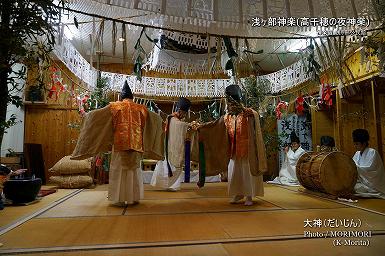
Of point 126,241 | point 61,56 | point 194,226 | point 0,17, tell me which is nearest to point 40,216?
point 126,241

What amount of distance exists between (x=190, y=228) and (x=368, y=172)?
144 inches

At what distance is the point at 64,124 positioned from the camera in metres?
8.94

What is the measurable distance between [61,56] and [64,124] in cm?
444

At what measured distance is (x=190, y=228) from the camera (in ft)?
8.61

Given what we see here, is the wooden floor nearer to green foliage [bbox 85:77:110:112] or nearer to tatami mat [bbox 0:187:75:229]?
tatami mat [bbox 0:187:75:229]

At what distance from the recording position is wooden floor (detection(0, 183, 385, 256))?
2055mm

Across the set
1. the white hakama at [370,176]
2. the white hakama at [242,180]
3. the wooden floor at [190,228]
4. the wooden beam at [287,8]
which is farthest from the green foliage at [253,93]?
the wooden beam at [287,8]

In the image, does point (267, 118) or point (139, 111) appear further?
point (267, 118)

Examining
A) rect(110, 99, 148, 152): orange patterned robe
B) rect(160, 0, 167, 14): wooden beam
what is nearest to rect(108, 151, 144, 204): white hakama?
rect(110, 99, 148, 152): orange patterned robe

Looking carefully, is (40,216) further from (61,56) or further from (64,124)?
(64,124)

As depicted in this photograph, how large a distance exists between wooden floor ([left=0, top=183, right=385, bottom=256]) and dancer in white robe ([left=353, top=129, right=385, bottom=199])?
2.51ft

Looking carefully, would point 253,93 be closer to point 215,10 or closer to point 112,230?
point 215,10

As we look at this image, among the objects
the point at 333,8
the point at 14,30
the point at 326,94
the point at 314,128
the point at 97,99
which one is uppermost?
the point at 326,94

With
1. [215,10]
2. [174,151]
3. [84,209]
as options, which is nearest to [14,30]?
[215,10]
